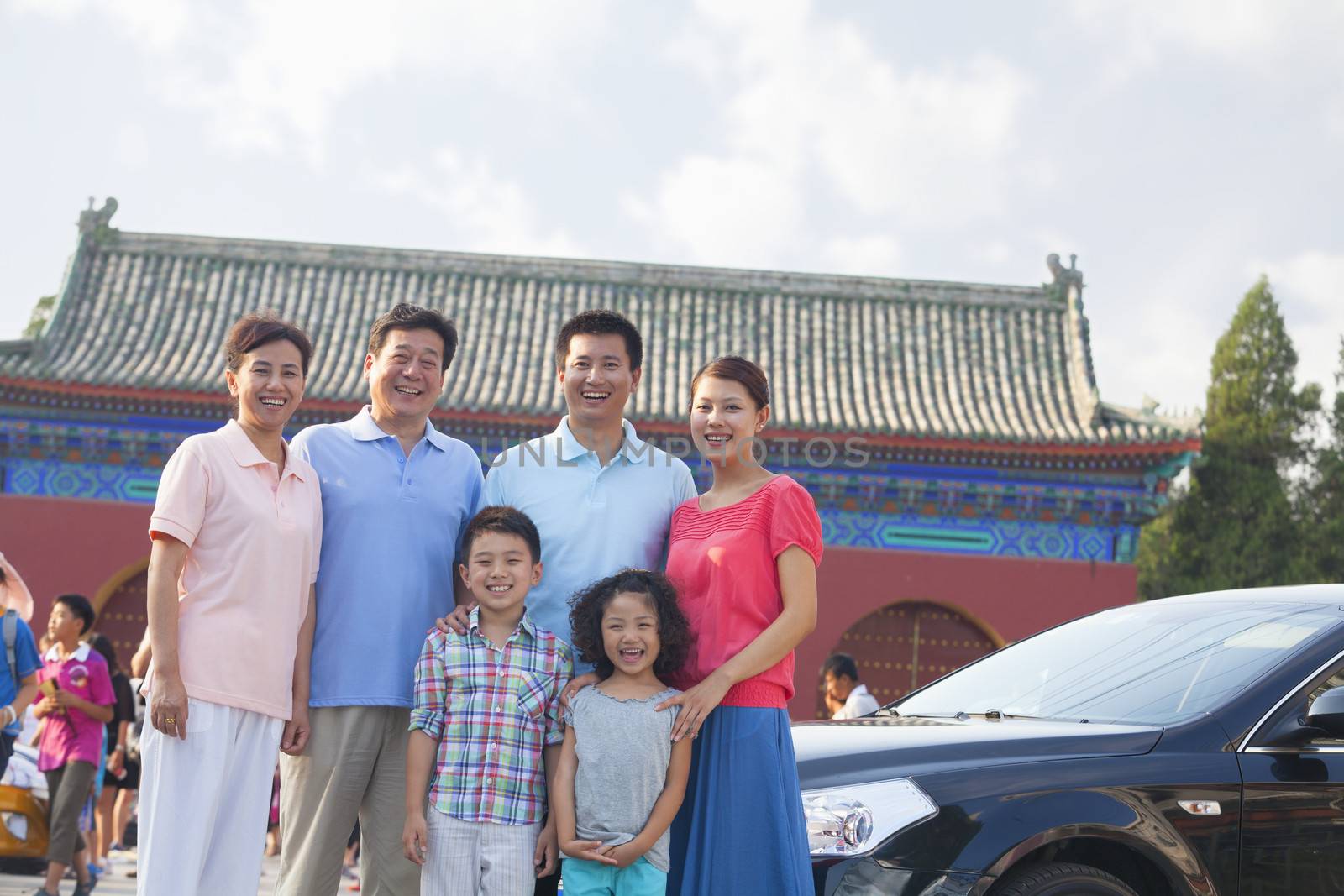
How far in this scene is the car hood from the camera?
3309 millimetres

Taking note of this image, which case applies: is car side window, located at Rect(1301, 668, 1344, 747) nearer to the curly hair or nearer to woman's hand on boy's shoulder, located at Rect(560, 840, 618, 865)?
the curly hair

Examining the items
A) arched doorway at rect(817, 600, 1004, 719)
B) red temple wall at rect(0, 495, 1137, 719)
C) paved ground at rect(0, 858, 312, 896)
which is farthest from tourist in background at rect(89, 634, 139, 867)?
arched doorway at rect(817, 600, 1004, 719)

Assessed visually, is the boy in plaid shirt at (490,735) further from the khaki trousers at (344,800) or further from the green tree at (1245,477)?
the green tree at (1245,477)

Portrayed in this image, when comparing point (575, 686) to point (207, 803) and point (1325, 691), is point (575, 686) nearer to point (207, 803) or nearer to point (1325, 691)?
point (207, 803)

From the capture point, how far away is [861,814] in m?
3.23

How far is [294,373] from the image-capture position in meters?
3.34

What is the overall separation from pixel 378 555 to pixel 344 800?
609mm

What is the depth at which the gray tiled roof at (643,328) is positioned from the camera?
12.9 meters

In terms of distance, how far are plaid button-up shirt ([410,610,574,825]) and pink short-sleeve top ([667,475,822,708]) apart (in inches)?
13.8

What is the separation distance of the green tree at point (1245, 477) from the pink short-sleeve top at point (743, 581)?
59.7 feet

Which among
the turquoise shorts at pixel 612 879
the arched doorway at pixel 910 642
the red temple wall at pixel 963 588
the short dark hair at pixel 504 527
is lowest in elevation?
the turquoise shorts at pixel 612 879

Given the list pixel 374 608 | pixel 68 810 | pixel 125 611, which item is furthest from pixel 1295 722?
pixel 125 611

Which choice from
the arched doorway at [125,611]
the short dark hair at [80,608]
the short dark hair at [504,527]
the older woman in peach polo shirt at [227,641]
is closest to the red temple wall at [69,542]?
the arched doorway at [125,611]

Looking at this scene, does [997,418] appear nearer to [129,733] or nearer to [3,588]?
[129,733]
